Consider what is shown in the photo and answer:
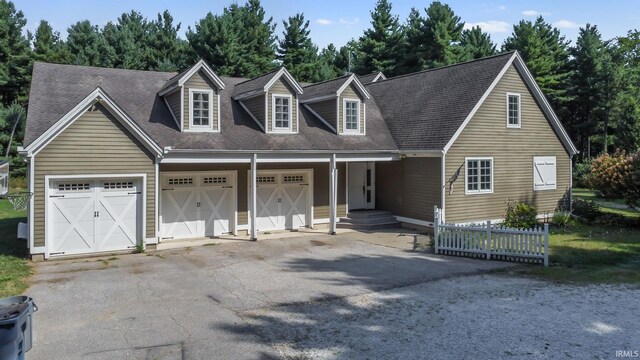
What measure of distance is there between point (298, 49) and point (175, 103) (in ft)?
110

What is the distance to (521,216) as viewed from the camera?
1870 cm

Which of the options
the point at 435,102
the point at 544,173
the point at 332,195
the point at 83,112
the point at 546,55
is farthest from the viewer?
the point at 546,55

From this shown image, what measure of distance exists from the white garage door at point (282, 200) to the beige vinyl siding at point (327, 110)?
257cm

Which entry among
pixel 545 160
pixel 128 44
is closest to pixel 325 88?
pixel 545 160

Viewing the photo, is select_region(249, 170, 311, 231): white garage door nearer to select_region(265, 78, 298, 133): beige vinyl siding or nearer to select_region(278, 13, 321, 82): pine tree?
select_region(265, 78, 298, 133): beige vinyl siding

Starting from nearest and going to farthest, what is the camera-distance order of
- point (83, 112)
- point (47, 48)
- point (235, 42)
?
1. point (83, 112)
2. point (235, 42)
3. point (47, 48)

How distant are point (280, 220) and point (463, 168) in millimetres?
7594

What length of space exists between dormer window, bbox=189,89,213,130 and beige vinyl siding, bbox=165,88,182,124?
51 centimetres

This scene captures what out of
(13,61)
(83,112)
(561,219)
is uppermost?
(13,61)

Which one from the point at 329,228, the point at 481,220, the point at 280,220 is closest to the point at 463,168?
the point at 481,220

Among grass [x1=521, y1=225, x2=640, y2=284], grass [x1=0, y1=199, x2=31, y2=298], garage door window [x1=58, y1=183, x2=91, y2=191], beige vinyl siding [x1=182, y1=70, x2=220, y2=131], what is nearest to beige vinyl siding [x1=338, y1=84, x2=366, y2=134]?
beige vinyl siding [x1=182, y1=70, x2=220, y2=131]

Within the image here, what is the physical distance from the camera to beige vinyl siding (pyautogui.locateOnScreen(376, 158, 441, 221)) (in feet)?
60.7

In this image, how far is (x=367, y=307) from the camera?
924 cm

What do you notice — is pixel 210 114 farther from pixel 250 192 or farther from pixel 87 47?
pixel 87 47
